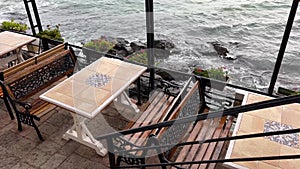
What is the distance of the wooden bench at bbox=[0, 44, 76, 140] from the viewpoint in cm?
347

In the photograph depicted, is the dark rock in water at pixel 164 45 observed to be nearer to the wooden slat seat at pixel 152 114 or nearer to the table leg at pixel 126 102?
the table leg at pixel 126 102

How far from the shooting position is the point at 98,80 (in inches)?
139

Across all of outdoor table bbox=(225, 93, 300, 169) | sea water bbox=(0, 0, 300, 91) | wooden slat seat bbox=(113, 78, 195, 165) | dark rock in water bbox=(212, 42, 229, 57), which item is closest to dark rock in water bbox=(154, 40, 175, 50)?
sea water bbox=(0, 0, 300, 91)

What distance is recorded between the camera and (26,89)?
3.68 metres

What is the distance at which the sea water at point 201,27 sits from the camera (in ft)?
36.7

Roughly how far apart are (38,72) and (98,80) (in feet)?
3.19

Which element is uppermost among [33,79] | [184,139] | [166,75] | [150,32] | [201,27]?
[150,32]

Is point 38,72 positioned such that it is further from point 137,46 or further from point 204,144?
point 137,46

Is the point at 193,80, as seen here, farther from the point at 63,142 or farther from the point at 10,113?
the point at 10,113

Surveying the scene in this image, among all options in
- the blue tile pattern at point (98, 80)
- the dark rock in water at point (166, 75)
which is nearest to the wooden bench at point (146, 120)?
the blue tile pattern at point (98, 80)

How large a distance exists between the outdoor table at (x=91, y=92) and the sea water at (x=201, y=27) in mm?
6841

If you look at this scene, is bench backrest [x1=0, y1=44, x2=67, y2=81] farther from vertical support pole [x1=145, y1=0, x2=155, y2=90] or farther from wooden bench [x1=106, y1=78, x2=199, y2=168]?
wooden bench [x1=106, y1=78, x2=199, y2=168]

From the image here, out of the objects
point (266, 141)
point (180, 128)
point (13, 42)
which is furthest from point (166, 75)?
point (266, 141)

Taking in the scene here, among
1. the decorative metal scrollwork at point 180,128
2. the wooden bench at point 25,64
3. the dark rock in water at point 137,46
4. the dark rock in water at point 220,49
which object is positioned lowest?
the dark rock in water at point 220,49
